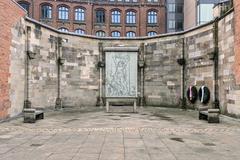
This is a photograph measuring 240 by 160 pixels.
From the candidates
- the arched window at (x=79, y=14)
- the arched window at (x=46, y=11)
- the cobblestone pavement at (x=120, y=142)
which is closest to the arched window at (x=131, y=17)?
the arched window at (x=79, y=14)

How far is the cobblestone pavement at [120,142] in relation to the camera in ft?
26.3

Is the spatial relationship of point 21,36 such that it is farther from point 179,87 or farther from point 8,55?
point 179,87

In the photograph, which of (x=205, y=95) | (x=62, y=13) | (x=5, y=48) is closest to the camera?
(x=5, y=48)

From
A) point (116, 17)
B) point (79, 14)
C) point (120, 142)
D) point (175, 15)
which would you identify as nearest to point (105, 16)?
point (116, 17)

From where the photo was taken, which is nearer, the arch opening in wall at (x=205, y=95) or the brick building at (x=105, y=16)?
the arch opening in wall at (x=205, y=95)

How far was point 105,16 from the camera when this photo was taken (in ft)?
196

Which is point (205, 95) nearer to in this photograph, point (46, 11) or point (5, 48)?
point (5, 48)

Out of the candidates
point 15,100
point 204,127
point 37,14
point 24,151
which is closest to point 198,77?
point 204,127

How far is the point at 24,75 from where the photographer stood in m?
17.7

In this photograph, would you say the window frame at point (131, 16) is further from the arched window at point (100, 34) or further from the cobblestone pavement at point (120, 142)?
the cobblestone pavement at point (120, 142)

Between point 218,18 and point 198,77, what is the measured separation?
12.6 ft

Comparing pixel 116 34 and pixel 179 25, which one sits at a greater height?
pixel 179 25

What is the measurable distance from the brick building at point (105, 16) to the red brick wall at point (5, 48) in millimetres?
43001

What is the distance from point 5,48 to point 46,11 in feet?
146
